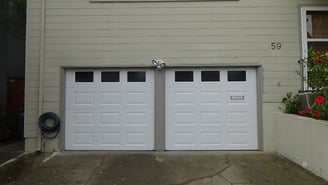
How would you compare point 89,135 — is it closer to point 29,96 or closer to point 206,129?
point 29,96

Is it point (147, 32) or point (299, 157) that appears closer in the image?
point (299, 157)

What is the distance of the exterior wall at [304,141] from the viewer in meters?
6.82

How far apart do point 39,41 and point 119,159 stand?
376cm

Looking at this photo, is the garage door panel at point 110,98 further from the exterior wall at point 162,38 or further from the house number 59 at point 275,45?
the house number 59 at point 275,45

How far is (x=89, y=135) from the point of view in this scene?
32.2ft

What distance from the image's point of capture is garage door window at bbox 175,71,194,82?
9.86 m

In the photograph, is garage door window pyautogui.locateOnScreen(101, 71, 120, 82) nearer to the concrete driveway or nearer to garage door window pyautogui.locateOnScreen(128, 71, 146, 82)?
garage door window pyautogui.locateOnScreen(128, 71, 146, 82)

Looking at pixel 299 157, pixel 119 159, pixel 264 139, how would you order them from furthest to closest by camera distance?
pixel 264 139 < pixel 119 159 < pixel 299 157

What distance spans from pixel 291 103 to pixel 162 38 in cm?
359

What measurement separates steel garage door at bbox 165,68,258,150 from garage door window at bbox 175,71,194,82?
0.52ft

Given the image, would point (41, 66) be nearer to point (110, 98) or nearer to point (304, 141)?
point (110, 98)

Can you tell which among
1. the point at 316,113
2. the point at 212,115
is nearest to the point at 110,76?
the point at 212,115

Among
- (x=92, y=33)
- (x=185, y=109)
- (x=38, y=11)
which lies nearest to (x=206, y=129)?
(x=185, y=109)

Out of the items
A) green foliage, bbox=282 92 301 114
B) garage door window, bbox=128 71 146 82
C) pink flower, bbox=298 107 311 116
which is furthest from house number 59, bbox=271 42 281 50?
garage door window, bbox=128 71 146 82
